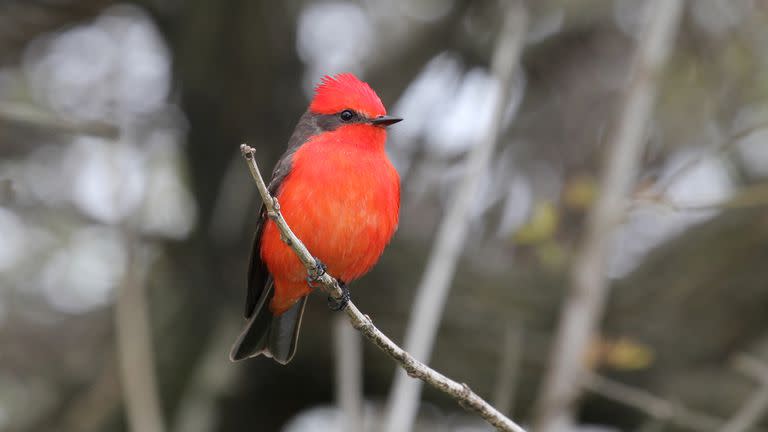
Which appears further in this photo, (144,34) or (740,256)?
(144,34)

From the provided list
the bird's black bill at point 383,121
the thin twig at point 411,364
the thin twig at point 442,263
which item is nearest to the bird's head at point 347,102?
the bird's black bill at point 383,121

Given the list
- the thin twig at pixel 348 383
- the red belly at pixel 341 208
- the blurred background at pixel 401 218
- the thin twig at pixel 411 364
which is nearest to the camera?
the thin twig at pixel 411 364

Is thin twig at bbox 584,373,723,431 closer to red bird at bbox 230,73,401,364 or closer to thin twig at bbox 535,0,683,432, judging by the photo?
thin twig at bbox 535,0,683,432

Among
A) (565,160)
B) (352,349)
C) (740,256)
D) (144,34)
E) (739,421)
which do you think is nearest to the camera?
(739,421)

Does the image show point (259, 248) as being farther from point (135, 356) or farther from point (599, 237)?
point (599, 237)

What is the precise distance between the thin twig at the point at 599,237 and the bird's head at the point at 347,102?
144 centimetres

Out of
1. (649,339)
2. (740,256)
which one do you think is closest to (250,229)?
(649,339)

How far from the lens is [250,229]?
18.7 feet

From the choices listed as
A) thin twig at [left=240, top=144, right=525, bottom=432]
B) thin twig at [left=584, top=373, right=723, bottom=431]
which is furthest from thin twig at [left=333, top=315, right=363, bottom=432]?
thin twig at [left=240, top=144, right=525, bottom=432]

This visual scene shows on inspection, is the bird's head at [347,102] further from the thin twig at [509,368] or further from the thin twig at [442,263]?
the thin twig at [509,368]

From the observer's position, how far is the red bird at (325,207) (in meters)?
3.53

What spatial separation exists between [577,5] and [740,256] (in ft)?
6.83

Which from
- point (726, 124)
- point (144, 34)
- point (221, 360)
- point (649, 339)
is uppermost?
point (726, 124)

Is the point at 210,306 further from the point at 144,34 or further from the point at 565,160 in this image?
the point at 565,160
